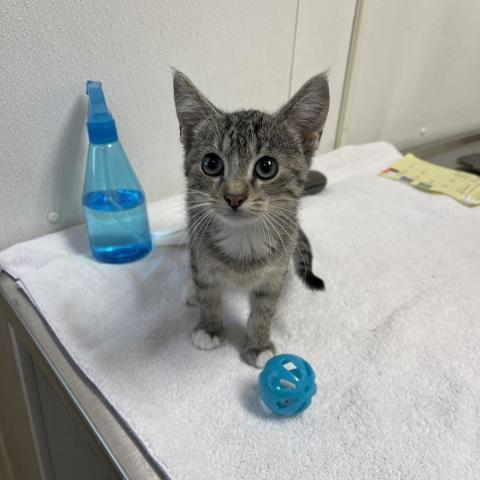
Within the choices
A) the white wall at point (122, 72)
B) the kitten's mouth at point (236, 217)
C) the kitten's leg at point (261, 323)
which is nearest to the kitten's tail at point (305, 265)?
the kitten's leg at point (261, 323)

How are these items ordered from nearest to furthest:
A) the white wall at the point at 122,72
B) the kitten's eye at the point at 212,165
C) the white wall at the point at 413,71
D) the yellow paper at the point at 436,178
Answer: the kitten's eye at the point at 212,165 → the white wall at the point at 122,72 → the yellow paper at the point at 436,178 → the white wall at the point at 413,71

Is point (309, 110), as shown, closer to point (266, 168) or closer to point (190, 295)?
point (266, 168)

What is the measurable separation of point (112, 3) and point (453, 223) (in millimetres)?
910

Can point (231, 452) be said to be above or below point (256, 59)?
below

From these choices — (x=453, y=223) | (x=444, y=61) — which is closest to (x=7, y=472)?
(x=453, y=223)

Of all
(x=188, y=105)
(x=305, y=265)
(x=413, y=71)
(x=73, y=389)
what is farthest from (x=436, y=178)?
(x=73, y=389)

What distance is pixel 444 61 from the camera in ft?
5.03

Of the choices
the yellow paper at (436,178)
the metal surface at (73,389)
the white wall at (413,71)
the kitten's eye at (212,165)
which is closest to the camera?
the metal surface at (73,389)

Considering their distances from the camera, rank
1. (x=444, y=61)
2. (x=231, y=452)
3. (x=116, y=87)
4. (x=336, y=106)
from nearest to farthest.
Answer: (x=231, y=452), (x=116, y=87), (x=336, y=106), (x=444, y=61)

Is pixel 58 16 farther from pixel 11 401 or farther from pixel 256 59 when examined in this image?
pixel 11 401

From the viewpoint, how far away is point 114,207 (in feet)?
3.04

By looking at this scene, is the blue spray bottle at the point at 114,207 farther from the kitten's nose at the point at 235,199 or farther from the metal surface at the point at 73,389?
the kitten's nose at the point at 235,199

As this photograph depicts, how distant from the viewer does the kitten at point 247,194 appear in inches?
25.0

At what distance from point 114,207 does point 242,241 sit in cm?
36
